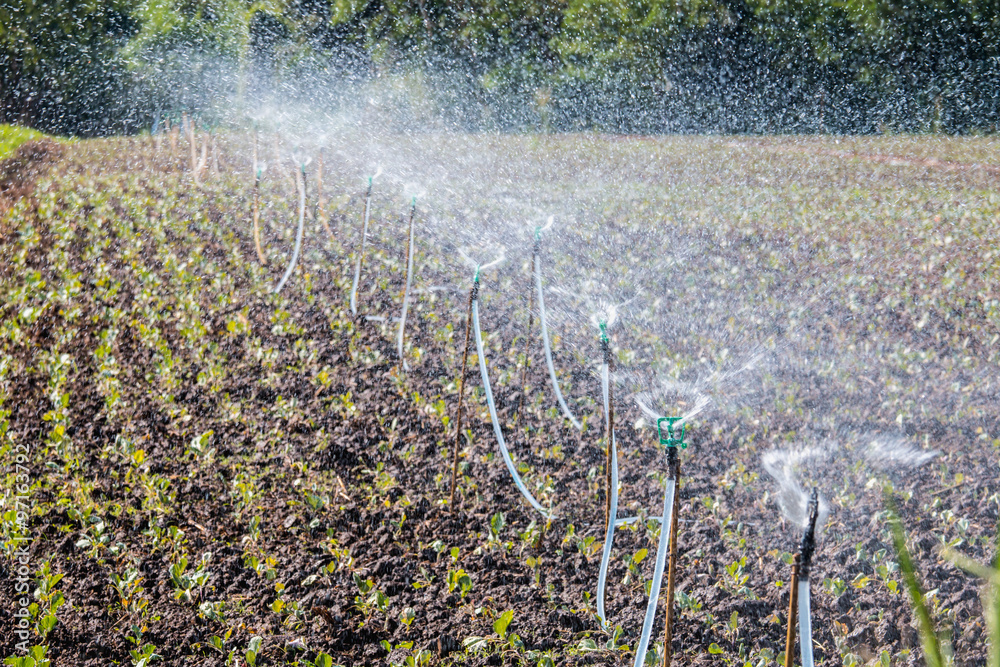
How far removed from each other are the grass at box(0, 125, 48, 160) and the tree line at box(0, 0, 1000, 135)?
328cm

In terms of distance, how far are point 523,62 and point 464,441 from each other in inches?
831

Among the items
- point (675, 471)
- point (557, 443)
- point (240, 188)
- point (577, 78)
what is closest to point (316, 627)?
point (675, 471)

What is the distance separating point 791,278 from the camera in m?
6.79

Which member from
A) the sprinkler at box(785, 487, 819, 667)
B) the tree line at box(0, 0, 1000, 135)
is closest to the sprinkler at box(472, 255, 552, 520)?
the sprinkler at box(785, 487, 819, 667)

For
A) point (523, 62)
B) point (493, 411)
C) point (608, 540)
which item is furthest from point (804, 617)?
point (523, 62)

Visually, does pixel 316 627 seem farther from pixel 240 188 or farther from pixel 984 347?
pixel 240 188

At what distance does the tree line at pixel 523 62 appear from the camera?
21344mm

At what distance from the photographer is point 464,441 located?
3768mm

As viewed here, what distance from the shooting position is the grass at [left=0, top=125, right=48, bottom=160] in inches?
554

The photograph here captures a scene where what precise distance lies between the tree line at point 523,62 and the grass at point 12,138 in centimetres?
328

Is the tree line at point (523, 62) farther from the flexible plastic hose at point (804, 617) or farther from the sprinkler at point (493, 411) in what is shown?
the flexible plastic hose at point (804, 617)

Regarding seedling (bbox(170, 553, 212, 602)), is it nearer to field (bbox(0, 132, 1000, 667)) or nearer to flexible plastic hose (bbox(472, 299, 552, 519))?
field (bbox(0, 132, 1000, 667))

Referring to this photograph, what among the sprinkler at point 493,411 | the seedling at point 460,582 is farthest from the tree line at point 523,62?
the seedling at point 460,582

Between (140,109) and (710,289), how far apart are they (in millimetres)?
20428
